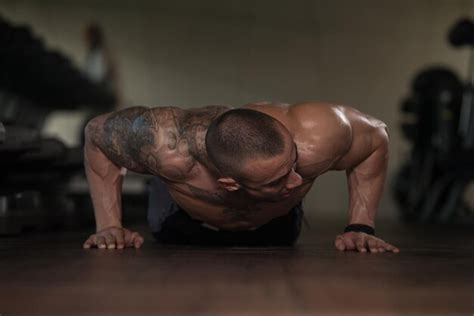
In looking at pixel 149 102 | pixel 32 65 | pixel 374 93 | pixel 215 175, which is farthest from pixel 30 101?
pixel 374 93

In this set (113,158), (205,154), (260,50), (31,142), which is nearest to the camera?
(205,154)

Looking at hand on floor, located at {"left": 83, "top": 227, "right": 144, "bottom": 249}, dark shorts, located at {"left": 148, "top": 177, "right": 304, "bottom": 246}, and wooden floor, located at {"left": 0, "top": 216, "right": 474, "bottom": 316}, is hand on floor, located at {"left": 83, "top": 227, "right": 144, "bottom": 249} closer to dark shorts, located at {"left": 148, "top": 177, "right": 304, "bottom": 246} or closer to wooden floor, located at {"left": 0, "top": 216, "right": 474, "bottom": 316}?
wooden floor, located at {"left": 0, "top": 216, "right": 474, "bottom": 316}

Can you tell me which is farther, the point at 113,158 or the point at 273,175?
the point at 113,158

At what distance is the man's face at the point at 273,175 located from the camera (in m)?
1.87

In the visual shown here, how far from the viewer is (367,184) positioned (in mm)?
2361

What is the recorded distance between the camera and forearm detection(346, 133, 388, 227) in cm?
232

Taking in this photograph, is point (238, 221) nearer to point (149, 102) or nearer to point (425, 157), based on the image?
point (425, 157)

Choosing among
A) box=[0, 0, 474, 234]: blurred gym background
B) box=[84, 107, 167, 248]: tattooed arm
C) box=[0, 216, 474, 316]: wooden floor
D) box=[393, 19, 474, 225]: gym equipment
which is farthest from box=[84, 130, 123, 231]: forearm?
box=[0, 0, 474, 234]: blurred gym background

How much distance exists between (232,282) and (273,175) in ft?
1.31

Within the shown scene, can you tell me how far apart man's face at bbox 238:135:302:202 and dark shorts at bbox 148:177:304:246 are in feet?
1.66

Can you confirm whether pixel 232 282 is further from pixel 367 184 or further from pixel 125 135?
pixel 367 184

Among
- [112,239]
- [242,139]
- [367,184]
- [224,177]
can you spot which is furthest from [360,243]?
[112,239]

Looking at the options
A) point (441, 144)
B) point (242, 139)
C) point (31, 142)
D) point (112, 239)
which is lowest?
point (441, 144)

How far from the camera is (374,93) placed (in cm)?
845
